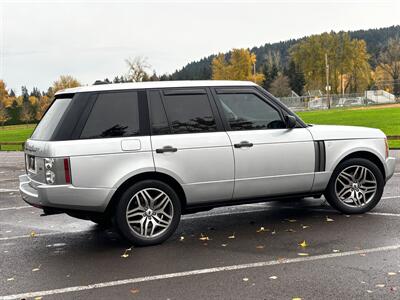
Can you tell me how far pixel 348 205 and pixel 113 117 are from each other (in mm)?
3477

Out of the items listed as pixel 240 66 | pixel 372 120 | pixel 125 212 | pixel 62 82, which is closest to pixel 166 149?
pixel 125 212

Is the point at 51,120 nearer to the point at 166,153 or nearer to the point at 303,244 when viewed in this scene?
the point at 166,153

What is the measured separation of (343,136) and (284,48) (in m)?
176

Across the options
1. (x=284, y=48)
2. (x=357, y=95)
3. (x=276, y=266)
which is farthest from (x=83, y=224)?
(x=284, y=48)

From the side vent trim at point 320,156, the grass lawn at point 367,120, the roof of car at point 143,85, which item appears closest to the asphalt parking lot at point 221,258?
the side vent trim at point 320,156

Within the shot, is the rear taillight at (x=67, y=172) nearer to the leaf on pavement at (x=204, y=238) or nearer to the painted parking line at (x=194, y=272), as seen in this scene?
the painted parking line at (x=194, y=272)

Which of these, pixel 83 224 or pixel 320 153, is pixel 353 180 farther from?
pixel 83 224

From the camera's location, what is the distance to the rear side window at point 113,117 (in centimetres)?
566

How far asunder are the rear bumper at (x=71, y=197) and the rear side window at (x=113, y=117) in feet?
1.99

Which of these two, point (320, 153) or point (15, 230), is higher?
point (320, 153)

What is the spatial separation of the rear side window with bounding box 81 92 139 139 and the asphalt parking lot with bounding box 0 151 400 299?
4.47 ft

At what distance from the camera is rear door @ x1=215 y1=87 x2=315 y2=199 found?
6.18 metres

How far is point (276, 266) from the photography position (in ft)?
16.1

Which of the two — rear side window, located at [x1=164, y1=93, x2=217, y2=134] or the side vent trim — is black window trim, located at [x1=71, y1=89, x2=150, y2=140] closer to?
rear side window, located at [x1=164, y1=93, x2=217, y2=134]
